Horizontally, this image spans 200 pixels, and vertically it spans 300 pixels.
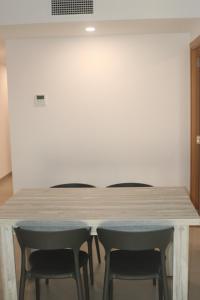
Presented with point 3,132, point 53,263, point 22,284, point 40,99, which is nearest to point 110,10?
point 40,99

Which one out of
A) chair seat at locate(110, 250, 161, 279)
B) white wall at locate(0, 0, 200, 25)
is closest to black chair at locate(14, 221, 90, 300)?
chair seat at locate(110, 250, 161, 279)

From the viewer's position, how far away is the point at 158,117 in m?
4.46

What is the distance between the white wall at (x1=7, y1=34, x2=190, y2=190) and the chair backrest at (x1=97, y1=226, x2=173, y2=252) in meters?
2.47

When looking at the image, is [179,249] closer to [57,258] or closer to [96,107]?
[57,258]

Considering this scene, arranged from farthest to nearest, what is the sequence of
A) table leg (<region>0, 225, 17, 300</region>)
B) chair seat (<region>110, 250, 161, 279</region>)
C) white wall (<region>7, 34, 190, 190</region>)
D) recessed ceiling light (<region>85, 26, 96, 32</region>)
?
white wall (<region>7, 34, 190, 190</region>) → recessed ceiling light (<region>85, 26, 96, 32</region>) → table leg (<region>0, 225, 17, 300</region>) → chair seat (<region>110, 250, 161, 279</region>)

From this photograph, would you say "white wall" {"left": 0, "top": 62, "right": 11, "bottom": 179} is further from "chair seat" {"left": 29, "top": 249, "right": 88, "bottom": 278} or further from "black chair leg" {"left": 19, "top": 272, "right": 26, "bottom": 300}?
"black chair leg" {"left": 19, "top": 272, "right": 26, "bottom": 300}

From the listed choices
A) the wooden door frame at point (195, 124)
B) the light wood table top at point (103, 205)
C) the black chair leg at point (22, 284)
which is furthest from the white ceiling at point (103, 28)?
the black chair leg at point (22, 284)

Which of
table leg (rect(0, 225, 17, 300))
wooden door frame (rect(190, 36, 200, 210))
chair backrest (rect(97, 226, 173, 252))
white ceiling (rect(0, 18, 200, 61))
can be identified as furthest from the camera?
wooden door frame (rect(190, 36, 200, 210))

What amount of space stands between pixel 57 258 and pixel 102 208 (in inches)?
18.7

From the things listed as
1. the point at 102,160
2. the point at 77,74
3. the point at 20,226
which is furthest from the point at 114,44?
the point at 20,226

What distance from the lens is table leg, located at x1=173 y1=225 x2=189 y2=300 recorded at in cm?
223

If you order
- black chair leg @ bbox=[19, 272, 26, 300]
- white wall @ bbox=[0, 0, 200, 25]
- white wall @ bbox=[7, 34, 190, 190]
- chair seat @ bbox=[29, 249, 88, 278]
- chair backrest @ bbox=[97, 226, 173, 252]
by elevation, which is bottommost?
black chair leg @ bbox=[19, 272, 26, 300]

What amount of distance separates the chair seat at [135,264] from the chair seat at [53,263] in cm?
24

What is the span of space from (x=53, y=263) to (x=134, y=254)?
1.88ft
